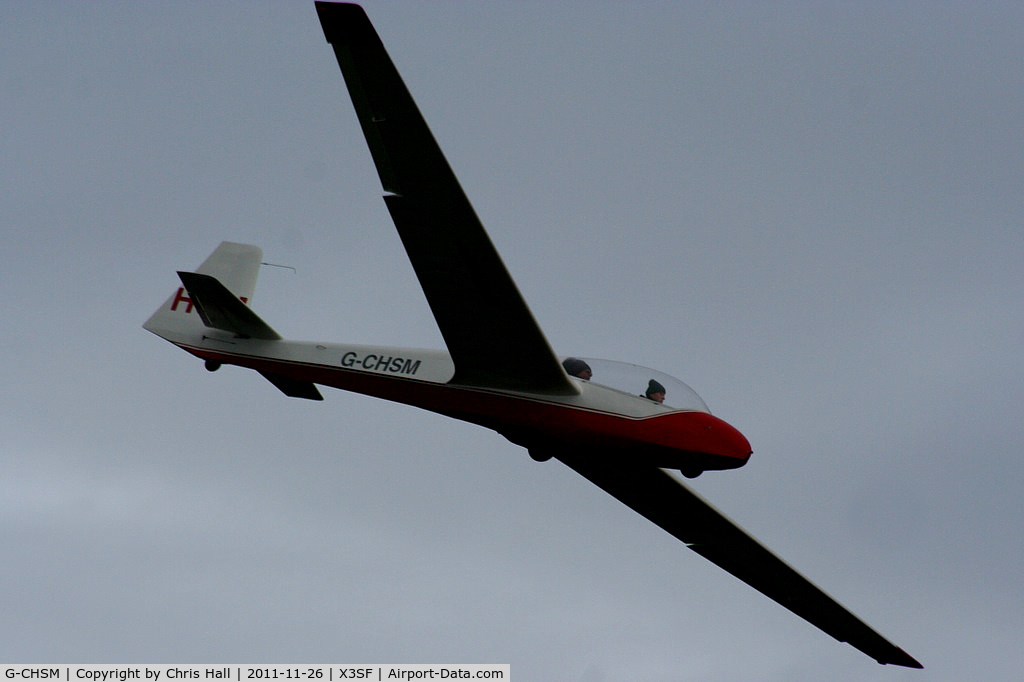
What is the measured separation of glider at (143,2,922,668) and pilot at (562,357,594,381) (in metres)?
0.02

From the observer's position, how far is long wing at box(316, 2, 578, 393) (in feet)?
43.3

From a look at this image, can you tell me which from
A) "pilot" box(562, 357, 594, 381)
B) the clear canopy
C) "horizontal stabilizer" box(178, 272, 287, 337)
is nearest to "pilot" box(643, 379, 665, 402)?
the clear canopy

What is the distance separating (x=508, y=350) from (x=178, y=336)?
7448 mm

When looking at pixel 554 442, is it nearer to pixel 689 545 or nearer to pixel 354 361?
pixel 354 361

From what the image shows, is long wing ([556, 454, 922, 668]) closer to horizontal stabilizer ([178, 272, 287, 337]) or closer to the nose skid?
the nose skid

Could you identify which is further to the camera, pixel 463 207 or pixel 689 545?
pixel 689 545

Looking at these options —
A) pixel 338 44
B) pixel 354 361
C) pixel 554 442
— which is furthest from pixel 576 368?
pixel 338 44

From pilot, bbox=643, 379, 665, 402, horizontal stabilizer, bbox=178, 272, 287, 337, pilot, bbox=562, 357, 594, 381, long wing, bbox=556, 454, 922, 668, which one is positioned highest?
horizontal stabilizer, bbox=178, 272, 287, 337

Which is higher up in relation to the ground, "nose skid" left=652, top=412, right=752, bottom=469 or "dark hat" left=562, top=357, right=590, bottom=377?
"dark hat" left=562, top=357, right=590, bottom=377

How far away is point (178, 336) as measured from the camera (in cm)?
2023

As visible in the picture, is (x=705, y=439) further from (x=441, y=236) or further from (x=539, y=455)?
(x=441, y=236)

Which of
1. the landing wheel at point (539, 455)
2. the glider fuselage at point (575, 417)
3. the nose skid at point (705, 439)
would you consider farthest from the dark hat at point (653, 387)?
the landing wheel at point (539, 455)

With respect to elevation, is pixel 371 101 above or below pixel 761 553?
above

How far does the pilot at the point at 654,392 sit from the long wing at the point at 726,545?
1.77m
